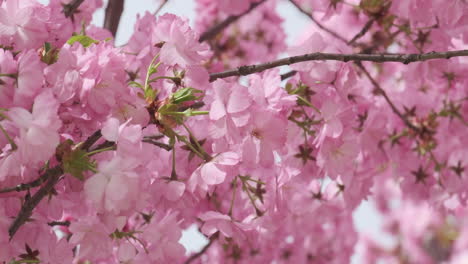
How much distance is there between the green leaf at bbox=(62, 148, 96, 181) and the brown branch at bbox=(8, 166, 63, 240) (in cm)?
3

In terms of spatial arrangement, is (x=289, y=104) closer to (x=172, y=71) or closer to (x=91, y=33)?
(x=172, y=71)

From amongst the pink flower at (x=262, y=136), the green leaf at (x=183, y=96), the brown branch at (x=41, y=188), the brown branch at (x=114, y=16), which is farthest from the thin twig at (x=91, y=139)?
the brown branch at (x=114, y=16)

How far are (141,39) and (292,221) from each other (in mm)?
1029

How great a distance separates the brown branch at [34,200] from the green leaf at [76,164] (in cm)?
3

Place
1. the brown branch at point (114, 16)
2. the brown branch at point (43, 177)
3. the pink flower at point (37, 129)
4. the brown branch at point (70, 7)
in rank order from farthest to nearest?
the brown branch at point (114, 16) → the brown branch at point (70, 7) → the brown branch at point (43, 177) → the pink flower at point (37, 129)

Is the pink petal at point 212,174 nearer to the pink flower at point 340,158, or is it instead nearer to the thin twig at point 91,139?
the thin twig at point 91,139

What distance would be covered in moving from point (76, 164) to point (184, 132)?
257mm

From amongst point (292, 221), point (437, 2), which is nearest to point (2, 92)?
point (437, 2)

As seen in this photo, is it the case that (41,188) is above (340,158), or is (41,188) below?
below

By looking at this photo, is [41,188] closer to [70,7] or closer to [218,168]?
[218,168]

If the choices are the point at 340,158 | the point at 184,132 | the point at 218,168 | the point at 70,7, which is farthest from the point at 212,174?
the point at 70,7

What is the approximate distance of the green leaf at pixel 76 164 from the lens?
0.83 meters

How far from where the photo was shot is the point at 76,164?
2.72ft

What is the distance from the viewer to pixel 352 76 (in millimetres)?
1206
